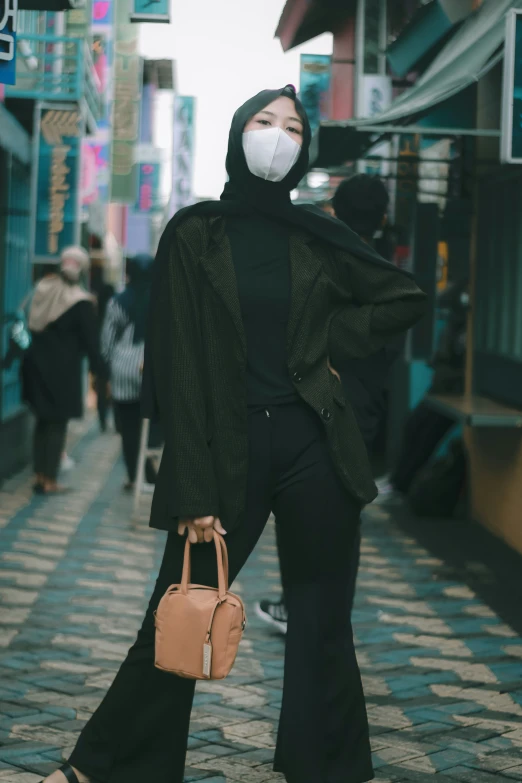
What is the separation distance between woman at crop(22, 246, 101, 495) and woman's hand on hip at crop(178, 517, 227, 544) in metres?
7.66

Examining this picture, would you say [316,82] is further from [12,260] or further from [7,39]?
[7,39]

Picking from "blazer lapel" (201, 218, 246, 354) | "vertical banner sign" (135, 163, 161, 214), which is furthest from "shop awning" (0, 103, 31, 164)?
"vertical banner sign" (135, 163, 161, 214)

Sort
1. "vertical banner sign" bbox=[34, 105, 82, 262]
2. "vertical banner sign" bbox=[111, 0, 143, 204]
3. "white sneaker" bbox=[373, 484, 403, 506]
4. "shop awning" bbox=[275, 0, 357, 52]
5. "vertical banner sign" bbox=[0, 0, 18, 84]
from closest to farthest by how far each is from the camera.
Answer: "vertical banner sign" bbox=[0, 0, 18, 84] → "white sneaker" bbox=[373, 484, 403, 506] → "vertical banner sign" bbox=[34, 105, 82, 262] → "shop awning" bbox=[275, 0, 357, 52] → "vertical banner sign" bbox=[111, 0, 143, 204]

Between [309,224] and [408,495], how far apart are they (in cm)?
773

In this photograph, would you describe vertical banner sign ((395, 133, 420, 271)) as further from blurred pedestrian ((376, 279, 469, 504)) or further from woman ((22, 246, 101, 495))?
woman ((22, 246, 101, 495))

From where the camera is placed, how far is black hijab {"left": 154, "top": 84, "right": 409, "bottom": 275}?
3611 mm

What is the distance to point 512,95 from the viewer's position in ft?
19.3

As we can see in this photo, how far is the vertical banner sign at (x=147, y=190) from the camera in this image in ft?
110

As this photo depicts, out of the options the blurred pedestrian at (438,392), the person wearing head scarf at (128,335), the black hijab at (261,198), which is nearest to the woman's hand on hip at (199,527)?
the black hijab at (261,198)

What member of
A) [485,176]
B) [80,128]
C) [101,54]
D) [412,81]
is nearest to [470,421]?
[485,176]

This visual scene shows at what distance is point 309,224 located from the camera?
365 cm

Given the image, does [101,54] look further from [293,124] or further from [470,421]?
[293,124]

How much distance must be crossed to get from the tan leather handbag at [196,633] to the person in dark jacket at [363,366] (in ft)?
3.49

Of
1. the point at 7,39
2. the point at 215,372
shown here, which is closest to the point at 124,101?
the point at 7,39
